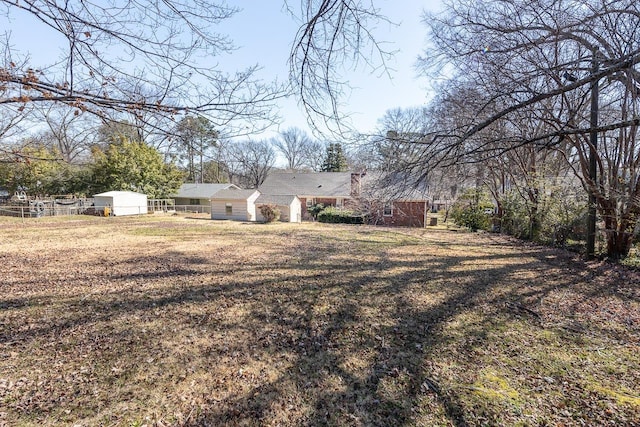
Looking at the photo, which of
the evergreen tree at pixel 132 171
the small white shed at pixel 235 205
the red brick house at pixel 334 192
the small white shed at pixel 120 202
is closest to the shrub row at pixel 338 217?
the red brick house at pixel 334 192

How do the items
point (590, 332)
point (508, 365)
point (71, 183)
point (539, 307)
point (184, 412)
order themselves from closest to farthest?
point (184, 412) → point (508, 365) → point (590, 332) → point (539, 307) → point (71, 183)

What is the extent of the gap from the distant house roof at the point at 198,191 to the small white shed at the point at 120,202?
4.87m

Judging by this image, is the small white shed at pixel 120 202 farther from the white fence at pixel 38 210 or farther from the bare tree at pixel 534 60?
the bare tree at pixel 534 60

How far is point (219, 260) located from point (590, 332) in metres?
7.20

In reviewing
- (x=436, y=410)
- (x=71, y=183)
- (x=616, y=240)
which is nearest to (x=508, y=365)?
(x=436, y=410)

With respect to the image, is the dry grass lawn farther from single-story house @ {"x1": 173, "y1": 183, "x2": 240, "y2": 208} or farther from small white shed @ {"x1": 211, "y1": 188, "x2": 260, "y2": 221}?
single-story house @ {"x1": 173, "y1": 183, "x2": 240, "y2": 208}

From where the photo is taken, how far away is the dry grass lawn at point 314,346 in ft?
7.65

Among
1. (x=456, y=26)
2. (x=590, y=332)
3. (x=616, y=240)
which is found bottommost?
(x=590, y=332)

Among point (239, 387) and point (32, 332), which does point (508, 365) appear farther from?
point (32, 332)

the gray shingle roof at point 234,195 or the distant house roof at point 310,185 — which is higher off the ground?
the distant house roof at point 310,185

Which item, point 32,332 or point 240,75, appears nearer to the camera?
point 240,75

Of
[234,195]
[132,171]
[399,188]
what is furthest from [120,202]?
[399,188]

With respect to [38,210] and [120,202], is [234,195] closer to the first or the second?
[120,202]

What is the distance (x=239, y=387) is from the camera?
102 inches
